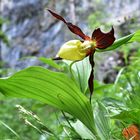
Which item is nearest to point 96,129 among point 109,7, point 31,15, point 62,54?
point 62,54

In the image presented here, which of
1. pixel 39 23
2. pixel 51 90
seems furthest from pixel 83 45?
pixel 39 23

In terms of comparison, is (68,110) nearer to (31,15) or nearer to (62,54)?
(62,54)

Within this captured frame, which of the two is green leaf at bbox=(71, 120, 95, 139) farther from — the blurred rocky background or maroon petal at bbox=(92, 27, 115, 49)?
the blurred rocky background

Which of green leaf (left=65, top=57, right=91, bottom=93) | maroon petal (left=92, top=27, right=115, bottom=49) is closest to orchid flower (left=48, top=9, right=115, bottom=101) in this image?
maroon petal (left=92, top=27, right=115, bottom=49)

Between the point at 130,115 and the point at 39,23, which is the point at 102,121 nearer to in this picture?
the point at 130,115

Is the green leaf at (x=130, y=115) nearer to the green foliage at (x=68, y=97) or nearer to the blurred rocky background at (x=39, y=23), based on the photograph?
the green foliage at (x=68, y=97)

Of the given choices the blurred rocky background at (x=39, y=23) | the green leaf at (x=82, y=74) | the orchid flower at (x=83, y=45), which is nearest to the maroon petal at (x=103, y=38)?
the orchid flower at (x=83, y=45)
